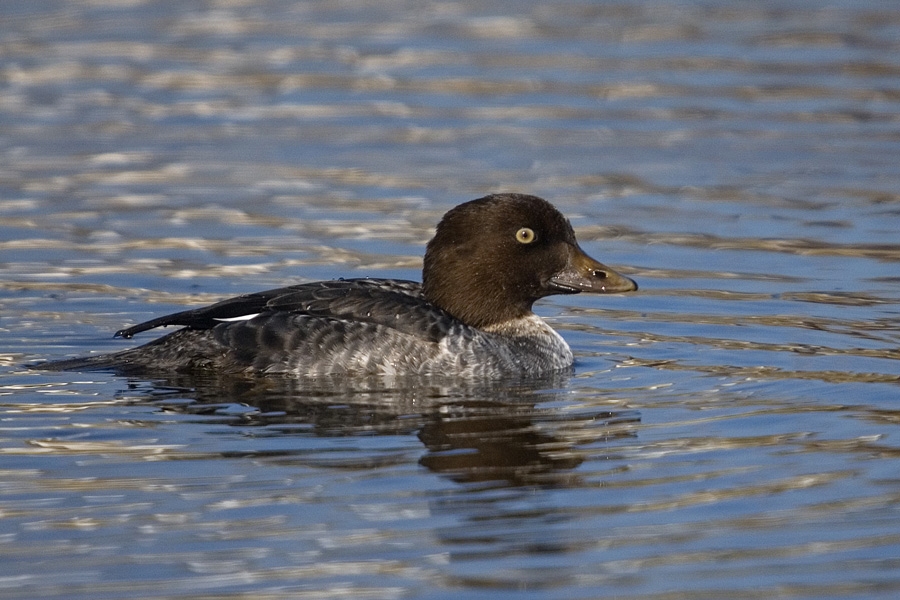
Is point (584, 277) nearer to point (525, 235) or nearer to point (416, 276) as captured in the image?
point (525, 235)

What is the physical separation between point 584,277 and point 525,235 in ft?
1.42

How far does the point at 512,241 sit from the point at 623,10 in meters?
11.4

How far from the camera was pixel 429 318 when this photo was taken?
30.4 ft

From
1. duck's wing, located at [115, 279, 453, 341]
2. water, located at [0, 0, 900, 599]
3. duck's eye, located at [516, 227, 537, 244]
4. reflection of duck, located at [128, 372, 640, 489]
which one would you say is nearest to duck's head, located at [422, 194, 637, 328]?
duck's eye, located at [516, 227, 537, 244]

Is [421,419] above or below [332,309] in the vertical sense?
below

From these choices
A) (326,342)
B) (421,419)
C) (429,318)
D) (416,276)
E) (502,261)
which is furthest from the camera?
(416,276)

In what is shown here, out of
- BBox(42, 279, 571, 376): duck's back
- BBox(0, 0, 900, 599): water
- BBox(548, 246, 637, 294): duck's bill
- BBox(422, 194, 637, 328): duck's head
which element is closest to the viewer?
BBox(0, 0, 900, 599): water

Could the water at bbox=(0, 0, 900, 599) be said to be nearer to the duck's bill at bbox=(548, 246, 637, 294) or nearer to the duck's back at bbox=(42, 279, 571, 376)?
the duck's back at bbox=(42, 279, 571, 376)

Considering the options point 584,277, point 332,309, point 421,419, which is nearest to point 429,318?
point 332,309

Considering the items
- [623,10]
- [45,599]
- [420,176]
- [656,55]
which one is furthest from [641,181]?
[45,599]

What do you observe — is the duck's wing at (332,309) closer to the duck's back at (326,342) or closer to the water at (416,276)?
the duck's back at (326,342)

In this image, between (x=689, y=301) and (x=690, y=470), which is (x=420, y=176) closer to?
(x=689, y=301)

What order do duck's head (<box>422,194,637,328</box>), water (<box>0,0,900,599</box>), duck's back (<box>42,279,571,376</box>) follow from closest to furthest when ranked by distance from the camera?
water (<box>0,0,900,599</box>)
duck's back (<box>42,279,571,376</box>)
duck's head (<box>422,194,637,328</box>)

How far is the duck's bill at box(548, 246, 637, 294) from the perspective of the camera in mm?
9570
